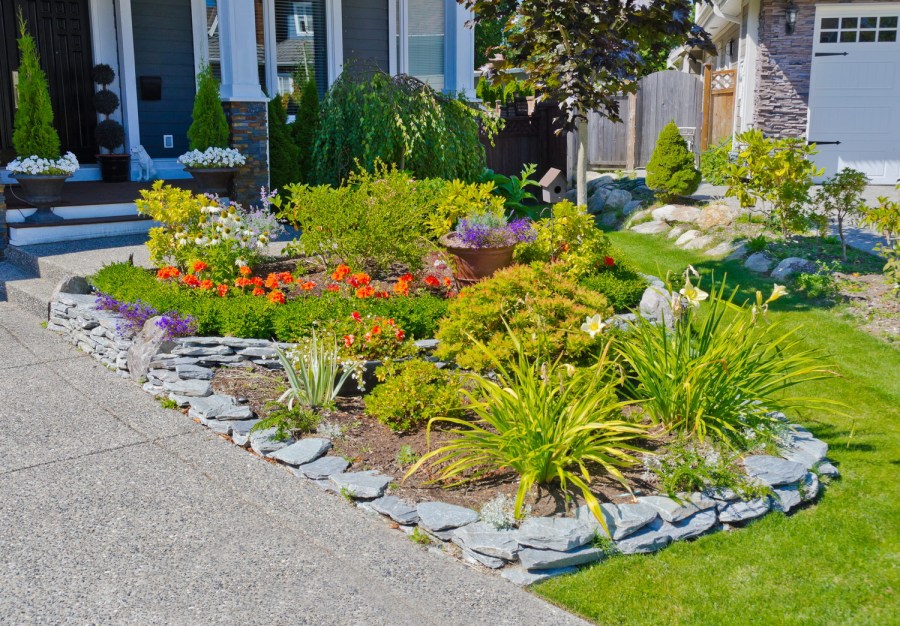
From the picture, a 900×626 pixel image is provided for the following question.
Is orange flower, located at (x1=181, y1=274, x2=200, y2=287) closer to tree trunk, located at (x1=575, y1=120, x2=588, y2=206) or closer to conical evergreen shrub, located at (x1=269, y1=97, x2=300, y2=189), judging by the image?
tree trunk, located at (x1=575, y1=120, x2=588, y2=206)

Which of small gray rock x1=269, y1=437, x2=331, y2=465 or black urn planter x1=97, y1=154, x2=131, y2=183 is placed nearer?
small gray rock x1=269, y1=437, x2=331, y2=465

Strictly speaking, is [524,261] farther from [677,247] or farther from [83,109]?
[83,109]

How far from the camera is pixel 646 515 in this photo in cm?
386

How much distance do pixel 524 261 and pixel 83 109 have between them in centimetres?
691

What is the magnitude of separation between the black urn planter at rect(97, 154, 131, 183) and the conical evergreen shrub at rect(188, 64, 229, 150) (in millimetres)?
1567

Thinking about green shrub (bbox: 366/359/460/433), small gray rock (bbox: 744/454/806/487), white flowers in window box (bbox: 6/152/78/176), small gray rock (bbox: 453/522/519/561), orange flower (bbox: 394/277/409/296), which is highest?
white flowers in window box (bbox: 6/152/78/176)

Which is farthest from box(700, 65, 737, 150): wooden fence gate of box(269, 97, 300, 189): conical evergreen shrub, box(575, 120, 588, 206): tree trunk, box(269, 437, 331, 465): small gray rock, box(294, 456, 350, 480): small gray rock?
box(294, 456, 350, 480): small gray rock

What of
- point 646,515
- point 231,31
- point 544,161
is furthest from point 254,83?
point 646,515

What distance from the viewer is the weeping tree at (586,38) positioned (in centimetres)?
701

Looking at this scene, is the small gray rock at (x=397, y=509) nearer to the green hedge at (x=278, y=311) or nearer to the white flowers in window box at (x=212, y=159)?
the green hedge at (x=278, y=311)

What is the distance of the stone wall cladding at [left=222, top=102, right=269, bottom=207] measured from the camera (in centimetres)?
1025

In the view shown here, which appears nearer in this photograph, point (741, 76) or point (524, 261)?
point (524, 261)

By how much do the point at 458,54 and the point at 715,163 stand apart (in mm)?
4136

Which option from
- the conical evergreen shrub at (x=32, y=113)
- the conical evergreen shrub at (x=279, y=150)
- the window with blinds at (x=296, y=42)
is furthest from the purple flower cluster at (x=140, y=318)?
the window with blinds at (x=296, y=42)
